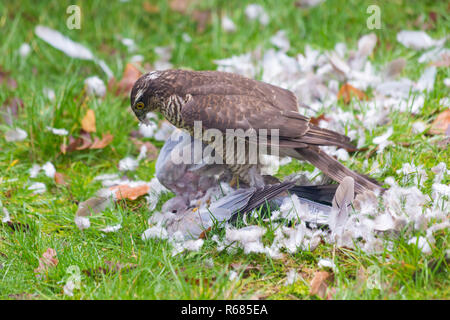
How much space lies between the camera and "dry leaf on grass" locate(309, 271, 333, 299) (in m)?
2.85

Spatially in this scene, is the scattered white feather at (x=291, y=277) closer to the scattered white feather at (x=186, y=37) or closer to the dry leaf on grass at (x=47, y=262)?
the dry leaf on grass at (x=47, y=262)

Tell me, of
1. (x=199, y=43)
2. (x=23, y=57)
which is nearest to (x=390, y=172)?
(x=199, y=43)

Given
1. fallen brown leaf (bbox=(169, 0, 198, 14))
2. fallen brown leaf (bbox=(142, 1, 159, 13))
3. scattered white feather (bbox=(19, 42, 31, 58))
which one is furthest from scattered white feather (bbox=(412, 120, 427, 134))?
scattered white feather (bbox=(19, 42, 31, 58))

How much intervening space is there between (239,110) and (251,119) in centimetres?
9

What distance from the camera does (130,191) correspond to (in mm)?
4043

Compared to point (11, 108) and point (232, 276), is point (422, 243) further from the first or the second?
point (11, 108)

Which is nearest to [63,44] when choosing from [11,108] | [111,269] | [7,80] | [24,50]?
[24,50]

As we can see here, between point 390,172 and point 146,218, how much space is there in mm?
1658

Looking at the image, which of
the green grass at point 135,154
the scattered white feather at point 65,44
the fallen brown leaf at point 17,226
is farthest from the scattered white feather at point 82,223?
the scattered white feather at point 65,44

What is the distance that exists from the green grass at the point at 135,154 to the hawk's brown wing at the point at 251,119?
63 centimetres

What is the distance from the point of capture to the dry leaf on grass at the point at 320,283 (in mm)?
2845

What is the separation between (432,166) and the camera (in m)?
3.85
